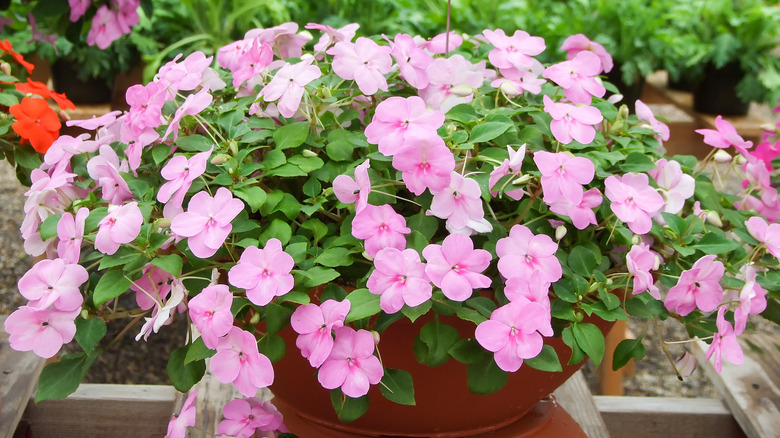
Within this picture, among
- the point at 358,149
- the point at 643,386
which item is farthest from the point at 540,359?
the point at 643,386

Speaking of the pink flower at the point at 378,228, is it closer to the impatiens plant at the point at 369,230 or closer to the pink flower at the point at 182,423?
the impatiens plant at the point at 369,230

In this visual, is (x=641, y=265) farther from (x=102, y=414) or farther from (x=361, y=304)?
(x=102, y=414)

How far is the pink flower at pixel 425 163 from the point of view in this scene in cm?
63

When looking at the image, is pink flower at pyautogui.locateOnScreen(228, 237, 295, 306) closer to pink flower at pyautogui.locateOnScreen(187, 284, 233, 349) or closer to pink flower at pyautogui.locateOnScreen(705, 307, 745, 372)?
pink flower at pyautogui.locateOnScreen(187, 284, 233, 349)

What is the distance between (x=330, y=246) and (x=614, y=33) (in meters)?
2.33

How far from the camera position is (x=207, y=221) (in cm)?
65

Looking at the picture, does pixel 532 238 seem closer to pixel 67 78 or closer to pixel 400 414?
pixel 400 414

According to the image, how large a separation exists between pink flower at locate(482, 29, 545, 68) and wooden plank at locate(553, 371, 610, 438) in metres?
0.47

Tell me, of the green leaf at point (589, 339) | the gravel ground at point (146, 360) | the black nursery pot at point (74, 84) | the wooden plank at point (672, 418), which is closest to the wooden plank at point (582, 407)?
the wooden plank at point (672, 418)

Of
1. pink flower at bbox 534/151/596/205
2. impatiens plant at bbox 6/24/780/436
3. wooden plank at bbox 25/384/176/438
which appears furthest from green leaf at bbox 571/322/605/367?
wooden plank at bbox 25/384/176/438

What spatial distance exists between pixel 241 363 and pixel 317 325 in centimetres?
7

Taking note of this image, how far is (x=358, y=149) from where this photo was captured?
2.59ft

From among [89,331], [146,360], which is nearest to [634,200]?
[89,331]

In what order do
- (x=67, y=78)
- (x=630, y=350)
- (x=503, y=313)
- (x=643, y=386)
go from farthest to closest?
(x=67, y=78) → (x=643, y=386) → (x=630, y=350) → (x=503, y=313)
